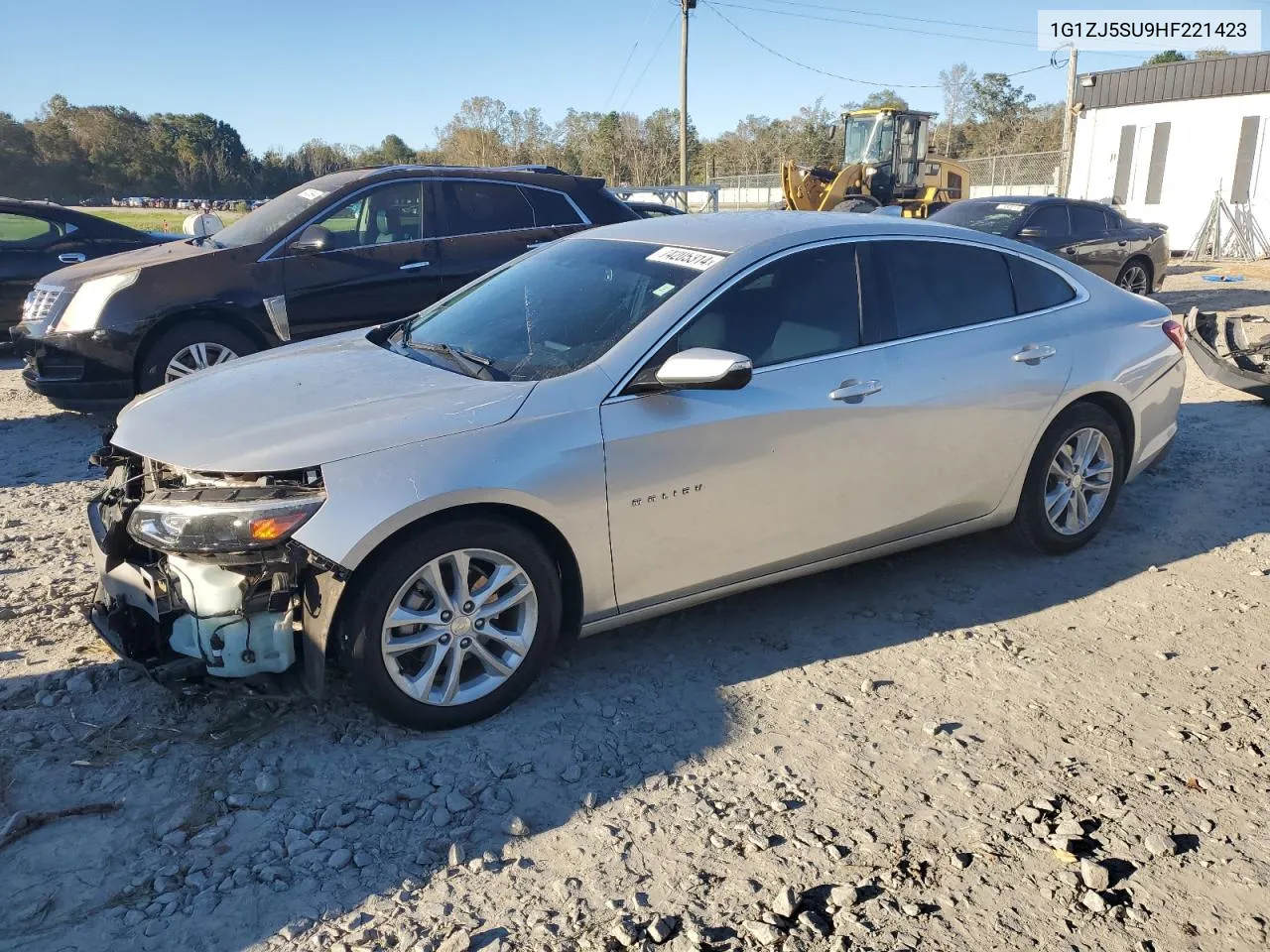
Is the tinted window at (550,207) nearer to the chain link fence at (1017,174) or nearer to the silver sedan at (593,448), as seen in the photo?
the silver sedan at (593,448)

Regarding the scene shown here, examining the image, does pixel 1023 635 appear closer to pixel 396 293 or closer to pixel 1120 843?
pixel 1120 843

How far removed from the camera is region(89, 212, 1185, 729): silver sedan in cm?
311

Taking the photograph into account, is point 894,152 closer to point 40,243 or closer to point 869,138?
point 869,138

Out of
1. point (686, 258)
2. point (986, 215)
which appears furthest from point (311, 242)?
point (986, 215)

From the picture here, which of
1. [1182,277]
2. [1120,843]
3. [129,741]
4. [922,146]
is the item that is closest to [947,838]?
[1120,843]

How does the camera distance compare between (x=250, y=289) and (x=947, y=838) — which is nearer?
(x=947, y=838)

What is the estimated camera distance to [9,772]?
3.07 m

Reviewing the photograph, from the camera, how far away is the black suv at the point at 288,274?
22.1 ft

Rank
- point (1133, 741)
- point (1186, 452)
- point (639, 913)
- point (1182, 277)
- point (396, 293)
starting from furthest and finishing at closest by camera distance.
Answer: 1. point (1182, 277)
2. point (396, 293)
3. point (1186, 452)
4. point (1133, 741)
5. point (639, 913)

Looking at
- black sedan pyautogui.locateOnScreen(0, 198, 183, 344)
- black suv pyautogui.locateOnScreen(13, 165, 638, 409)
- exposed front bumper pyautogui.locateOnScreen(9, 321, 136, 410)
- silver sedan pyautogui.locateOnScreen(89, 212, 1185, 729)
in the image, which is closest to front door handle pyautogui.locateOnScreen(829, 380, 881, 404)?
silver sedan pyautogui.locateOnScreen(89, 212, 1185, 729)

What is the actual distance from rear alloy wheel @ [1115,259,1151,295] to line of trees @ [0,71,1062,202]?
111 ft

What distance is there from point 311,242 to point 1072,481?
5342 millimetres

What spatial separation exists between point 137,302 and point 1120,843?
6.54m

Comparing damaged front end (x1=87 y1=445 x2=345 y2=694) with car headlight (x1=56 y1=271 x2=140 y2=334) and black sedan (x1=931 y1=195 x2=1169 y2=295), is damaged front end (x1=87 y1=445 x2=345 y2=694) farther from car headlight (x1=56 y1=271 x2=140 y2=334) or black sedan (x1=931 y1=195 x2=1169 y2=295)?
black sedan (x1=931 y1=195 x2=1169 y2=295)
